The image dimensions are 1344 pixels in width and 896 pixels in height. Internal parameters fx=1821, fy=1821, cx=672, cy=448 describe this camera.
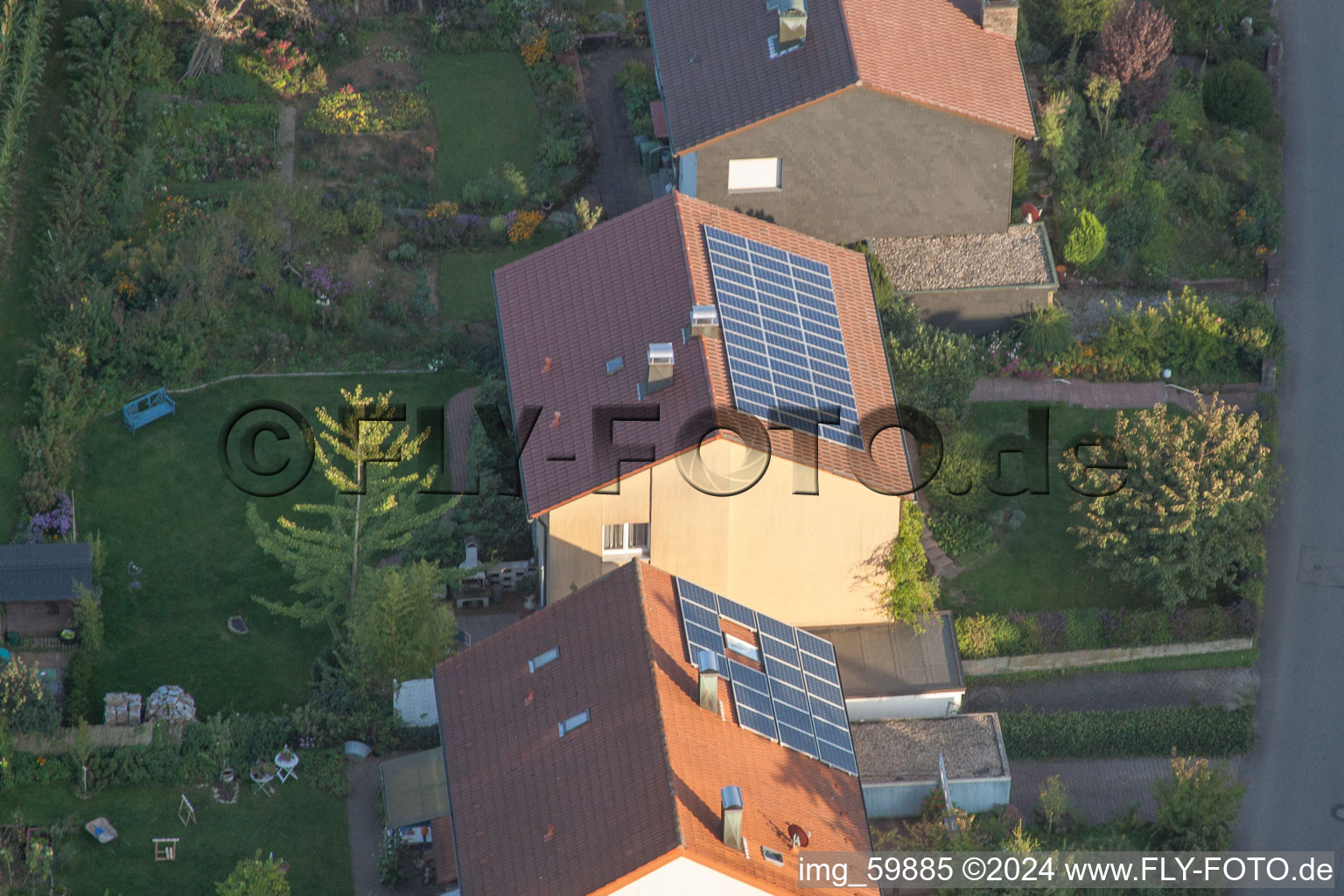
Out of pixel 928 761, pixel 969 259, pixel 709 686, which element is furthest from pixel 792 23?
pixel 709 686

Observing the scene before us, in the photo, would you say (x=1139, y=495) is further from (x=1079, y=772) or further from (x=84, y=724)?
(x=84, y=724)

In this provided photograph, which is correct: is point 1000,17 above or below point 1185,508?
above

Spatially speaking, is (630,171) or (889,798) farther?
(630,171)

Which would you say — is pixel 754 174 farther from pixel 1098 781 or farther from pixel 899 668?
pixel 1098 781

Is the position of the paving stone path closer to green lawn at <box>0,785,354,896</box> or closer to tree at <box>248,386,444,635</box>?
tree at <box>248,386,444,635</box>

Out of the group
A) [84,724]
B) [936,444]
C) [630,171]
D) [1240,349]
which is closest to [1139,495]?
[936,444]

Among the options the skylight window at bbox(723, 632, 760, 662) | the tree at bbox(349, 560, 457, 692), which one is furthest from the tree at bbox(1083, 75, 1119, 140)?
the tree at bbox(349, 560, 457, 692)

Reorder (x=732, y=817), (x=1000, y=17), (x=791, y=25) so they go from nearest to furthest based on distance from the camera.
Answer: (x=732, y=817)
(x=791, y=25)
(x=1000, y=17)
